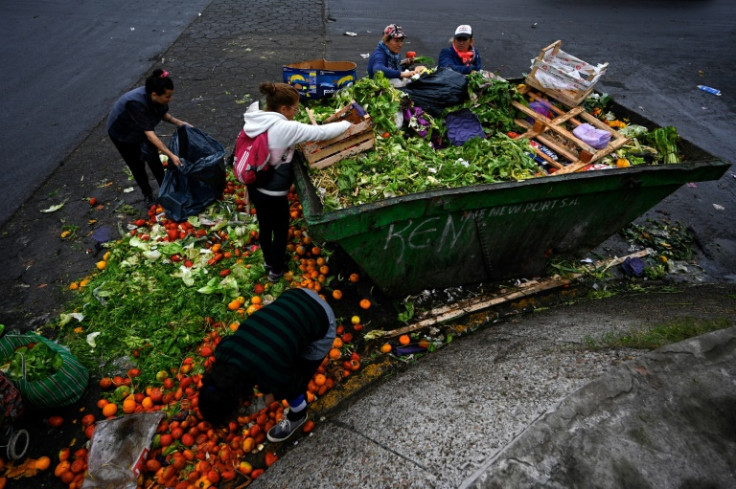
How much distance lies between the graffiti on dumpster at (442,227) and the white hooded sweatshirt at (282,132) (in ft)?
3.22

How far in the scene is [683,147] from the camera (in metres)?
4.72

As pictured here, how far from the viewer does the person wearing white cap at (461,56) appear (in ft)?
19.6

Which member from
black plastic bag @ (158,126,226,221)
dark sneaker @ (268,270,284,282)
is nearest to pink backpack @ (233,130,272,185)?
dark sneaker @ (268,270,284,282)

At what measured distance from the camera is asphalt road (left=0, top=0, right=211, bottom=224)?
6.04m

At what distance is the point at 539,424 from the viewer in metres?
2.69

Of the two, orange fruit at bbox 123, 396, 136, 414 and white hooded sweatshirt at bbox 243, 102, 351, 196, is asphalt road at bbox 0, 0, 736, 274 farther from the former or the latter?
white hooded sweatshirt at bbox 243, 102, 351, 196

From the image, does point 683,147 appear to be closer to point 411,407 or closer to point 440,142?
point 440,142

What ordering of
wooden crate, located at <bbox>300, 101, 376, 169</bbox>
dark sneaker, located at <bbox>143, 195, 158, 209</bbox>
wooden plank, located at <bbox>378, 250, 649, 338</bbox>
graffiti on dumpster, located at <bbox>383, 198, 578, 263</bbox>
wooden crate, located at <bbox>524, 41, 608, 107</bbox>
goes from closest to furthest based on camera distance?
graffiti on dumpster, located at <bbox>383, 198, 578, 263</bbox> < wooden crate, located at <bbox>300, 101, 376, 169</bbox> < wooden plank, located at <bbox>378, 250, 649, 338</bbox> < wooden crate, located at <bbox>524, 41, 608, 107</bbox> < dark sneaker, located at <bbox>143, 195, 158, 209</bbox>

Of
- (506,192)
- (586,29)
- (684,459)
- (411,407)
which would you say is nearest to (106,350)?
(411,407)

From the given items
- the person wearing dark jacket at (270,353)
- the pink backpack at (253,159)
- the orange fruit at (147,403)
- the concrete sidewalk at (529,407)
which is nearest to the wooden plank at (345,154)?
the pink backpack at (253,159)

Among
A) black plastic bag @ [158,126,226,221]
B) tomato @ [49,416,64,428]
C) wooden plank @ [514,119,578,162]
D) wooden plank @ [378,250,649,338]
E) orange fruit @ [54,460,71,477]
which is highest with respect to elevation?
wooden plank @ [514,119,578,162]

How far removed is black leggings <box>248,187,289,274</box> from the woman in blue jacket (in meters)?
2.55

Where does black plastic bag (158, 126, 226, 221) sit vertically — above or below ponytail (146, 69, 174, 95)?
below

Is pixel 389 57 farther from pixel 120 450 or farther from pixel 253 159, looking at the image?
pixel 120 450
